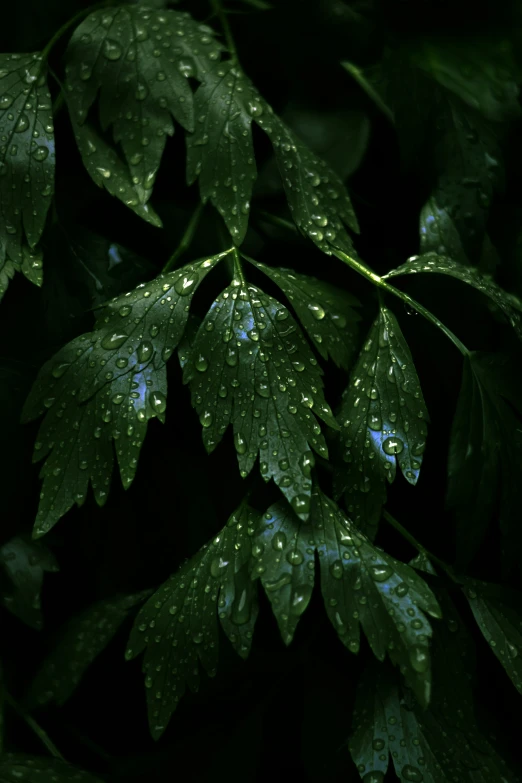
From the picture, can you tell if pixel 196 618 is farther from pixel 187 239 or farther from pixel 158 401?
pixel 187 239

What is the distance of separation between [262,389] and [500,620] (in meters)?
0.32

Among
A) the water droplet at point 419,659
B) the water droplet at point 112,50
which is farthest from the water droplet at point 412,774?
the water droplet at point 112,50

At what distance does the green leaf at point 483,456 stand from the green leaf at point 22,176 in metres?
0.43

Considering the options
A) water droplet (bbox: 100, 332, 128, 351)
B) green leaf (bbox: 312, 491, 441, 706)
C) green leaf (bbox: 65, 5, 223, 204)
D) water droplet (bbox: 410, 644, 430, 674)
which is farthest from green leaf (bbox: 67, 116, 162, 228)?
water droplet (bbox: 410, 644, 430, 674)

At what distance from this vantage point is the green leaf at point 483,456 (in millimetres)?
640

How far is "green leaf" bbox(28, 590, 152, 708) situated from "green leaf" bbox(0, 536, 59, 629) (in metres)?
0.04

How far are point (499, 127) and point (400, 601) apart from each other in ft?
1.99

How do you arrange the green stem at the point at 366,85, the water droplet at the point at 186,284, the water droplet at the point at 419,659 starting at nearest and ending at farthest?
the water droplet at the point at 419,659
the water droplet at the point at 186,284
the green stem at the point at 366,85

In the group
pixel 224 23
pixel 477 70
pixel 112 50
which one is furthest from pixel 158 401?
pixel 477 70

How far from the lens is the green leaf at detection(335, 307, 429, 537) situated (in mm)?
613

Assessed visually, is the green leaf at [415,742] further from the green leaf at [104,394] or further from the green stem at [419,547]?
the green leaf at [104,394]

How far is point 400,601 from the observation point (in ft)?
1.84

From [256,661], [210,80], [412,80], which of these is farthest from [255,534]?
[412,80]

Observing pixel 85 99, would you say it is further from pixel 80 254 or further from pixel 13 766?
pixel 13 766
